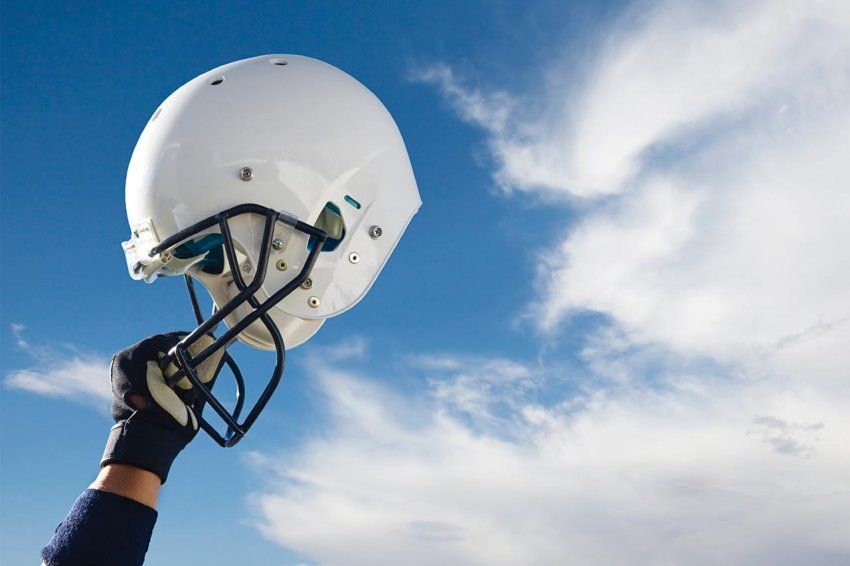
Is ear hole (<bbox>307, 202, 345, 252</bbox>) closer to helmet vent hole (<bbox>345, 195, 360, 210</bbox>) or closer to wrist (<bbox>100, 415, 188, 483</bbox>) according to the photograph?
helmet vent hole (<bbox>345, 195, 360, 210</bbox>)

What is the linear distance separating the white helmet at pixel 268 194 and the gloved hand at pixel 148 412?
0.17m

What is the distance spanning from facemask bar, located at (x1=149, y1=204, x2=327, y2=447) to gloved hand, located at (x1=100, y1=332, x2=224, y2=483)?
87 millimetres

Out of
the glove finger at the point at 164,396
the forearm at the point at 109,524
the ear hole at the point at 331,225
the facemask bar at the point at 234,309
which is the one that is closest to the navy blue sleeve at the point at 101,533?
the forearm at the point at 109,524

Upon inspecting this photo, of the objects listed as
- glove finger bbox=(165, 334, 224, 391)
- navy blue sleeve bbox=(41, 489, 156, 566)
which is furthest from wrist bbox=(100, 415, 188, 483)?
glove finger bbox=(165, 334, 224, 391)

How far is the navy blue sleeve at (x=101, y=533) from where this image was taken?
2.85 meters

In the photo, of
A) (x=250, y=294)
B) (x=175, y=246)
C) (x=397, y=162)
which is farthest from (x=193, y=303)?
(x=397, y=162)

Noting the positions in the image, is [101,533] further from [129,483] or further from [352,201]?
[352,201]

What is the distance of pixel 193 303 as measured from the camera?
13.9 feet

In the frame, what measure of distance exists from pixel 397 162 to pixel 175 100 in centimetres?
122

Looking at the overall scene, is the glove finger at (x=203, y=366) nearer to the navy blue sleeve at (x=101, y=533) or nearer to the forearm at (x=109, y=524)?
the forearm at (x=109, y=524)

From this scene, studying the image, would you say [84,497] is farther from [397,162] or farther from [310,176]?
[397,162]

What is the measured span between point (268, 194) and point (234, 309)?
608 millimetres

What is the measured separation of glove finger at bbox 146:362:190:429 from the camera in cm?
329

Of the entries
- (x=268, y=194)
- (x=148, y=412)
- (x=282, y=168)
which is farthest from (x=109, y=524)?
(x=282, y=168)
